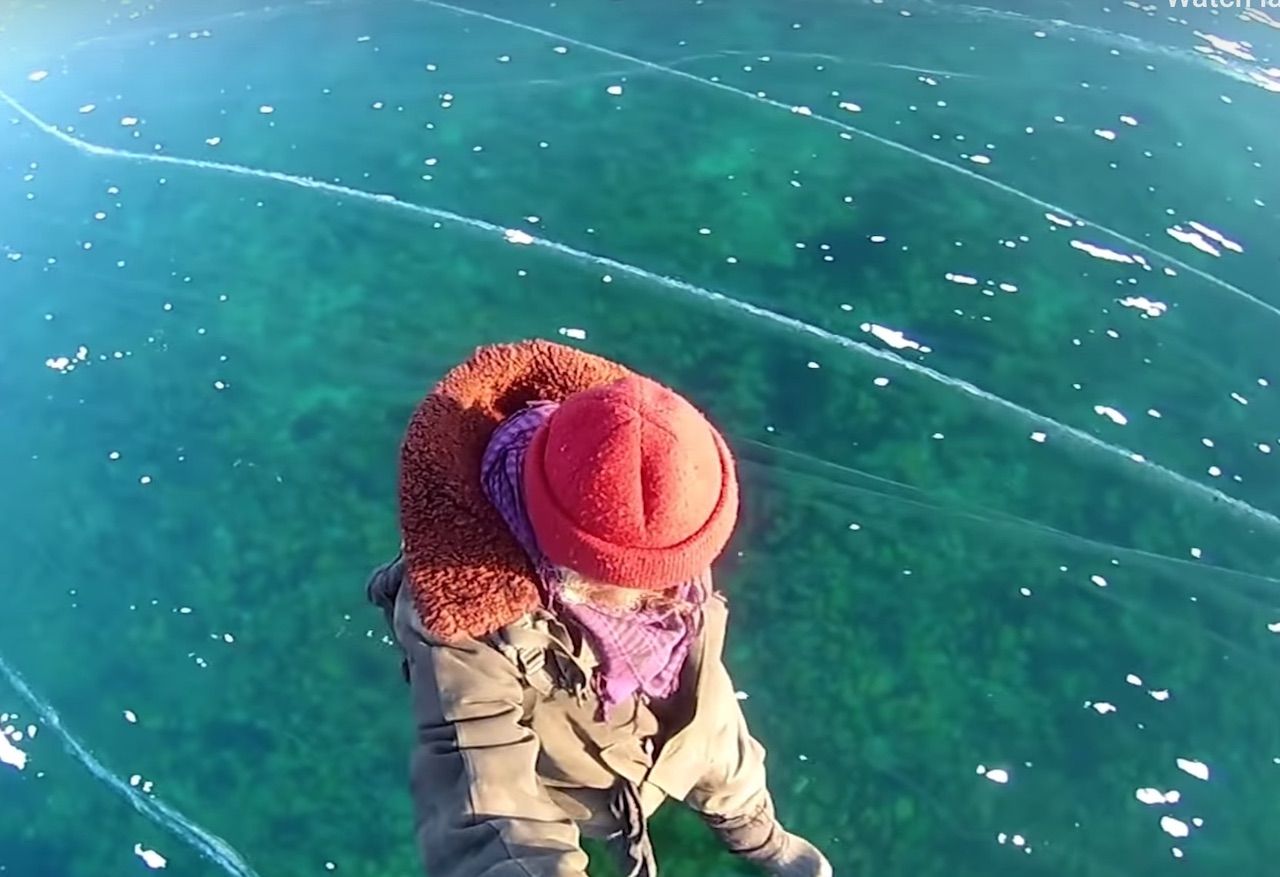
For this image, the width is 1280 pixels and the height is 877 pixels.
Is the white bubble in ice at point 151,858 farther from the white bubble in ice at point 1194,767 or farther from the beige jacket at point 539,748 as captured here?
the white bubble in ice at point 1194,767

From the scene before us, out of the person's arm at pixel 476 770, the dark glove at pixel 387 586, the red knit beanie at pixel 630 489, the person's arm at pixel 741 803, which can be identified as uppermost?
the red knit beanie at pixel 630 489

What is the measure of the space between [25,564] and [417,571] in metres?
0.77

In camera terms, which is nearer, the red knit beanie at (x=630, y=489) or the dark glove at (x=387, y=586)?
the red knit beanie at (x=630, y=489)

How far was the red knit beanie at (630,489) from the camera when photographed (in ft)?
2.13

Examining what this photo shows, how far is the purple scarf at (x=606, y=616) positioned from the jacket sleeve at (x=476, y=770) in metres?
0.05

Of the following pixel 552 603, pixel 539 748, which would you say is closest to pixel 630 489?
pixel 552 603

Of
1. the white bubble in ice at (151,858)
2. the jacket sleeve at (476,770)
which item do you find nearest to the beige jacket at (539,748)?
the jacket sleeve at (476,770)

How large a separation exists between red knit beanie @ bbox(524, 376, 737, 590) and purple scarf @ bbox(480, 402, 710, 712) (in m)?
0.07

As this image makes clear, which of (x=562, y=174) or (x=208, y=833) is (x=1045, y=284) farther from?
(x=208, y=833)

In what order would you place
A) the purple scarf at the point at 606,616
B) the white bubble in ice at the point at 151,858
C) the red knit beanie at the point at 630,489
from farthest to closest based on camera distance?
the white bubble in ice at the point at 151,858 < the purple scarf at the point at 606,616 < the red knit beanie at the point at 630,489

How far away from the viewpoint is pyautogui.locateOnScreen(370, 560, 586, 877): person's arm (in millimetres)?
781

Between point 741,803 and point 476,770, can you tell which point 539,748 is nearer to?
point 476,770

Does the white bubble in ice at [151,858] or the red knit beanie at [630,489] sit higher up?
the red knit beanie at [630,489]

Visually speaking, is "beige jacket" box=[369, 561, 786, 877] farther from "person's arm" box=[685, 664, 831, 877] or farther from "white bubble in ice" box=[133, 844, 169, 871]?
"white bubble in ice" box=[133, 844, 169, 871]
